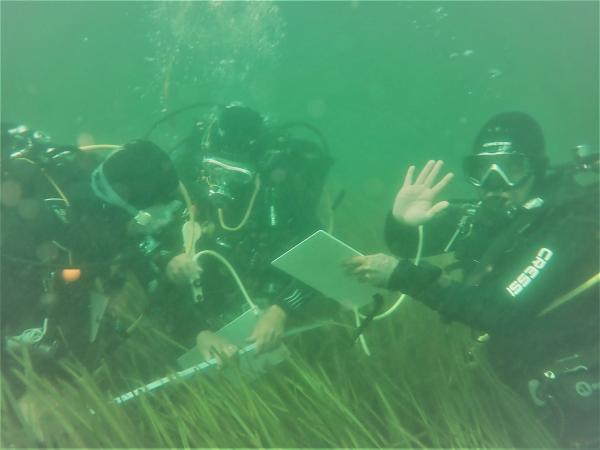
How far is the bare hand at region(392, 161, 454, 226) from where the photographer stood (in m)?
3.04

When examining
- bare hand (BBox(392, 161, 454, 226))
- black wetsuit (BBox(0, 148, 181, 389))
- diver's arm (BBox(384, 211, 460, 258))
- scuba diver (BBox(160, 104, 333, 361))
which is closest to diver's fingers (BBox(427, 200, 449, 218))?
bare hand (BBox(392, 161, 454, 226))

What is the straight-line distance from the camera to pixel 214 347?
121 inches

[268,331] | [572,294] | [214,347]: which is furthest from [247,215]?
[572,294]

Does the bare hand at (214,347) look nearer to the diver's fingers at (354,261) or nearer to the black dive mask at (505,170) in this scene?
the diver's fingers at (354,261)

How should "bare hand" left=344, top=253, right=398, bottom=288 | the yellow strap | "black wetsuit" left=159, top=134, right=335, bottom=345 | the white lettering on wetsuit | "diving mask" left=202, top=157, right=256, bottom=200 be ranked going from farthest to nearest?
"black wetsuit" left=159, top=134, right=335, bottom=345 < "diving mask" left=202, top=157, right=256, bottom=200 < "bare hand" left=344, top=253, right=398, bottom=288 < the white lettering on wetsuit < the yellow strap

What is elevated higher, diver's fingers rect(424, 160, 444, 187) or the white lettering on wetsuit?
diver's fingers rect(424, 160, 444, 187)

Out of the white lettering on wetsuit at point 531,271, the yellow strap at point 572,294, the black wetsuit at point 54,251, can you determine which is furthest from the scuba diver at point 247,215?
the yellow strap at point 572,294

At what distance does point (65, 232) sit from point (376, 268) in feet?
7.11

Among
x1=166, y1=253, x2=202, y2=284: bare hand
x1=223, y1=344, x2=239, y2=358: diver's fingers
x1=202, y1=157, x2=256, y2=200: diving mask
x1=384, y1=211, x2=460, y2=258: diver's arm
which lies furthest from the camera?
x1=202, y1=157, x2=256, y2=200: diving mask

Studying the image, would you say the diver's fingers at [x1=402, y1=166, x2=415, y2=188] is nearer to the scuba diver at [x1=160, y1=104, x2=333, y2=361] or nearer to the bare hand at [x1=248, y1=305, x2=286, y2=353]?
the scuba diver at [x1=160, y1=104, x2=333, y2=361]

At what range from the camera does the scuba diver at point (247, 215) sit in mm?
3592

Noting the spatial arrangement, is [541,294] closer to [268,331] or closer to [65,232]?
[268,331]

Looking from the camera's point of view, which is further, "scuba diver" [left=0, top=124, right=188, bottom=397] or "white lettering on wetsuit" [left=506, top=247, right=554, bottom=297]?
"scuba diver" [left=0, top=124, right=188, bottom=397]

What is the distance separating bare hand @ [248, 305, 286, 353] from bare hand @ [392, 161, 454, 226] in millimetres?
1215
